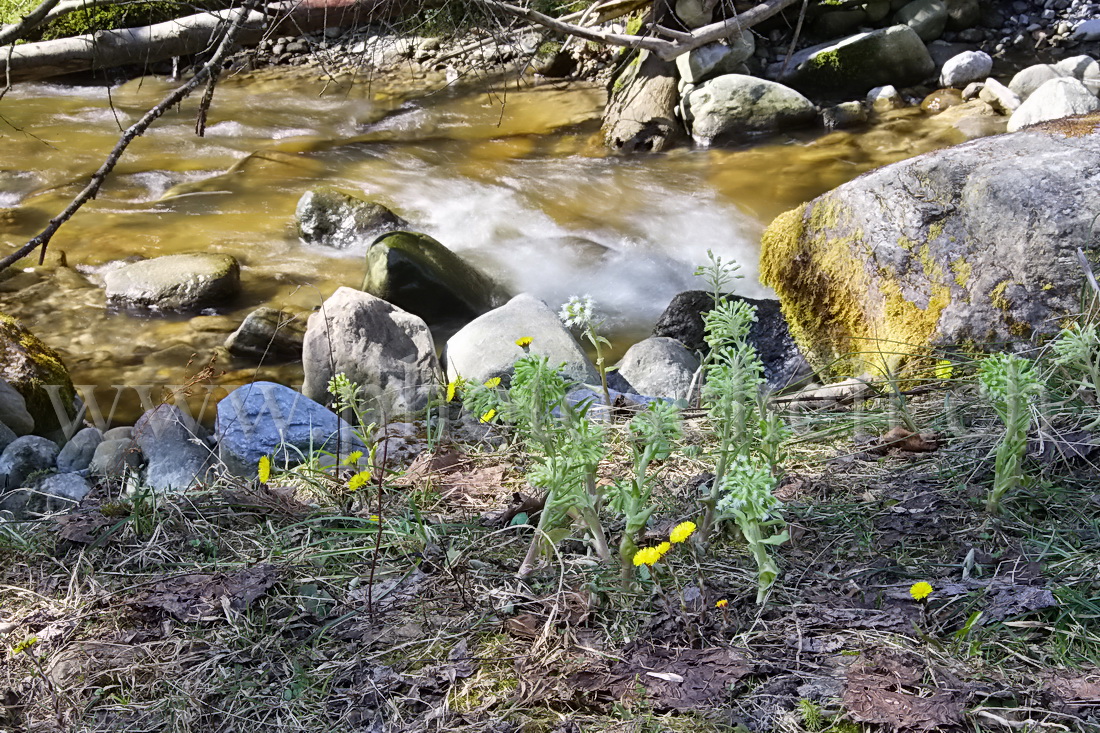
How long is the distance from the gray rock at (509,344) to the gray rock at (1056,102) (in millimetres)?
5424

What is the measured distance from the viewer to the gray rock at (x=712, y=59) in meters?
8.88

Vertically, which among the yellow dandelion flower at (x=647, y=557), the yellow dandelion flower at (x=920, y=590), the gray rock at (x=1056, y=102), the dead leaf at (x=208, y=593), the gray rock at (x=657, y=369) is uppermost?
the gray rock at (x=1056, y=102)

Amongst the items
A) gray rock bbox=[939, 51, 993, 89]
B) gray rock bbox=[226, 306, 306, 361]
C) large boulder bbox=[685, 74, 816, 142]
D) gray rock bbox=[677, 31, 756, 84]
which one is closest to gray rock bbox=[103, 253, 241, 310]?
→ gray rock bbox=[226, 306, 306, 361]

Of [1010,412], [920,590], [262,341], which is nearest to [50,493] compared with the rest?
[262,341]

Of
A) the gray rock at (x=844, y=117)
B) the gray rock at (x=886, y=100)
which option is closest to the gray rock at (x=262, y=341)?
the gray rock at (x=844, y=117)

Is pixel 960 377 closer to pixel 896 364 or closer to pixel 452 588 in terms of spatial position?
pixel 896 364

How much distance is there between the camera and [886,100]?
9008mm

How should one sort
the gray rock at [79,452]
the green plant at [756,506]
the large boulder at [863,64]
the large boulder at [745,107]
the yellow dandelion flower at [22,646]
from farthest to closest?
the large boulder at [863,64]
the large boulder at [745,107]
the gray rock at [79,452]
the yellow dandelion flower at [22,646]
the green plant at [756,506]

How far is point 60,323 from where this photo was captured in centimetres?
608

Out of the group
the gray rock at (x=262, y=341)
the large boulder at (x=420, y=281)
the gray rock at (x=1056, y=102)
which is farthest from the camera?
the gray rock at (x=1056, y=102)

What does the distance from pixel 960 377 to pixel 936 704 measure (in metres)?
1.83

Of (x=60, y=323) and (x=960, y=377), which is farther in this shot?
(x=60, y=323)

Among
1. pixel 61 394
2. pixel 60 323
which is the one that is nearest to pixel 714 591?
pixel 61 394

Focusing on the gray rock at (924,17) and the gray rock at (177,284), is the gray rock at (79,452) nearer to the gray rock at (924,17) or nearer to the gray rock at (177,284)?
the gray rock at (177,284)
